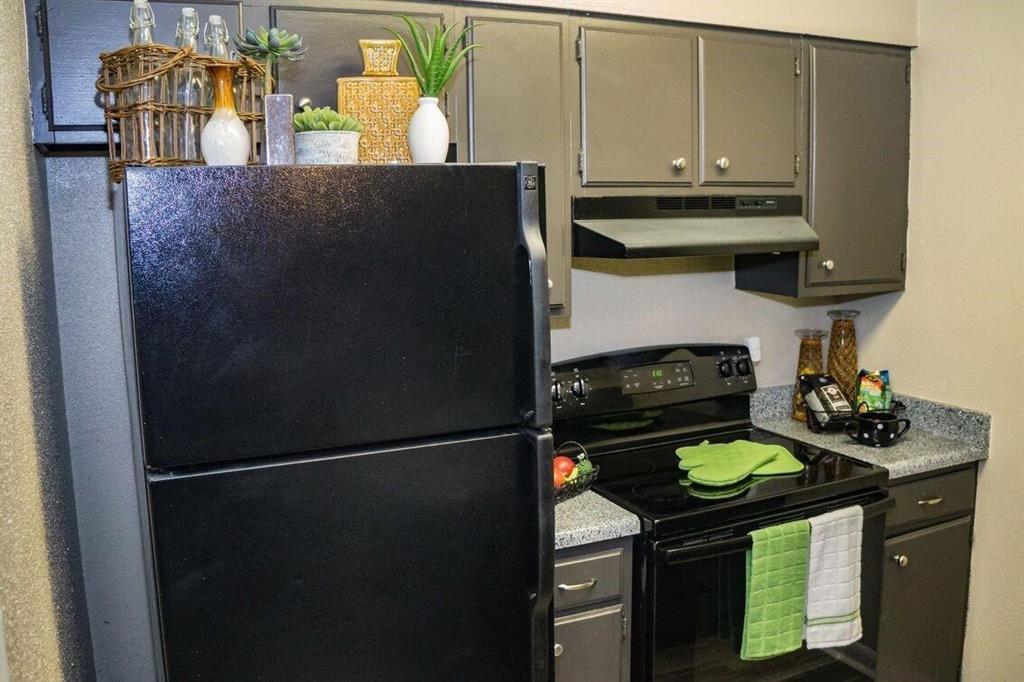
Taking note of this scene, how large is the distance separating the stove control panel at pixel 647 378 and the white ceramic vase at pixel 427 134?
0.95m

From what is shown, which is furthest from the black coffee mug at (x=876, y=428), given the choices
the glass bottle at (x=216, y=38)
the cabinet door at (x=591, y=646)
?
the glass bottle at (x=216, y=38)

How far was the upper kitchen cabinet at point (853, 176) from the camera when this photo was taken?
2.58m

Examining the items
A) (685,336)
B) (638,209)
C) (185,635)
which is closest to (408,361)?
(185,635)

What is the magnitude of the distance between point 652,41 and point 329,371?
136 cm

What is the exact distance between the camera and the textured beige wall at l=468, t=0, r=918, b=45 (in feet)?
7.37

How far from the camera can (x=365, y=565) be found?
1.51m

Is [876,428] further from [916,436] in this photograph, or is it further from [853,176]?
[853,176]

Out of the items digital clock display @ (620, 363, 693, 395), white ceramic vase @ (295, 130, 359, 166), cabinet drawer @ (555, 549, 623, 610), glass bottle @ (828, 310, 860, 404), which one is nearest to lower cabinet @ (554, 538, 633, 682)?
cabinet drawer @ (555, 549, 623, 610)

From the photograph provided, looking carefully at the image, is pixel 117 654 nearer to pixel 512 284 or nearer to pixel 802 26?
pixel 512 284

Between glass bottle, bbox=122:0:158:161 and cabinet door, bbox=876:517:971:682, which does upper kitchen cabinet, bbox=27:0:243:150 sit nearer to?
glass bottle, bbox=122:0:158:161

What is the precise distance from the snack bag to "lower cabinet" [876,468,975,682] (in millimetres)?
290

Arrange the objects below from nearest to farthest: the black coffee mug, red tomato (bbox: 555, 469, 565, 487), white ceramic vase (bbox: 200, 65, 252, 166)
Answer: white ceramic vase (bbox: 200, 65, 252, 166), red tomato (bbox: 555, 469, 565, 487), the black coffee mug

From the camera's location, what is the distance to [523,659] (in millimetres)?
1649

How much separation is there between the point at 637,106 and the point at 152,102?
1.24 meters
